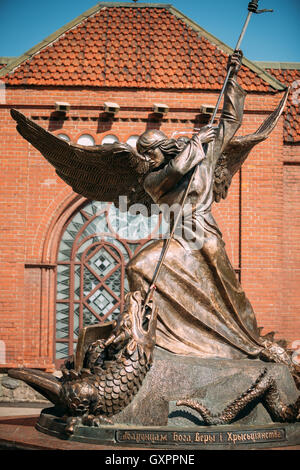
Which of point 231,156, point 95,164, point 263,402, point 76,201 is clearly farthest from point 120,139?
point 263,402

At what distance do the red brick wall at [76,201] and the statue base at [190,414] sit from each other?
9.03 metres

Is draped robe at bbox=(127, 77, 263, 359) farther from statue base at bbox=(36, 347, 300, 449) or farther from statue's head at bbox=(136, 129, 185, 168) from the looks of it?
statue base at bbox=(36, 347, 300, 449)

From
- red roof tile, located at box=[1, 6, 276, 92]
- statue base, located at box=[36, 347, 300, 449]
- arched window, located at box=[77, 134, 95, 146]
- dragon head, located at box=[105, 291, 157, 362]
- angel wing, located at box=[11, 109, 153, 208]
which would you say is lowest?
statue base, located at box=[36, 347, 300, 449]

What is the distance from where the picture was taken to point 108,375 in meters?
6.03

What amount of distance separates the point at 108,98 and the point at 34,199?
9.15 ft

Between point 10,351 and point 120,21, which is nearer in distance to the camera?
point 10,351

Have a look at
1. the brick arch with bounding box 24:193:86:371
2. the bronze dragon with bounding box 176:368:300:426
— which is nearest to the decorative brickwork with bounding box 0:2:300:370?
the brick arch with bounding box 24:193:86:371

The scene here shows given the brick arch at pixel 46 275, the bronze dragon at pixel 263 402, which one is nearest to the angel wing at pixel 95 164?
the bronze dragon at pixel 263 402

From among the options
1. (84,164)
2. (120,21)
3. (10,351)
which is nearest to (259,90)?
(120,21)

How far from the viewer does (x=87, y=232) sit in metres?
16.0

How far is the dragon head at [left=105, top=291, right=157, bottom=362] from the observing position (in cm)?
614

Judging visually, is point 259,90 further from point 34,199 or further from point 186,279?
point 186,279

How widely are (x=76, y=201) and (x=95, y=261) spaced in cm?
140

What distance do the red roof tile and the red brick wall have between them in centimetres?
→ 27
